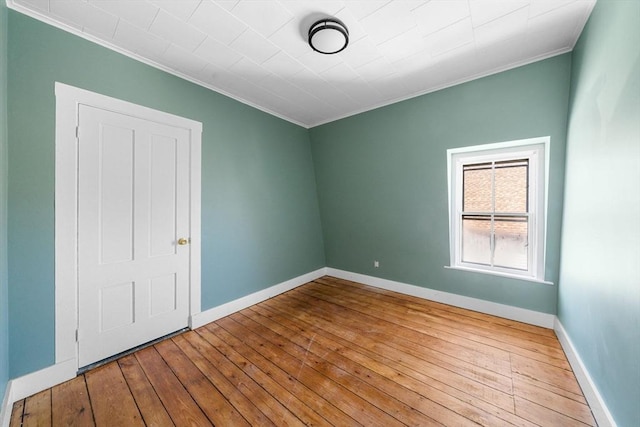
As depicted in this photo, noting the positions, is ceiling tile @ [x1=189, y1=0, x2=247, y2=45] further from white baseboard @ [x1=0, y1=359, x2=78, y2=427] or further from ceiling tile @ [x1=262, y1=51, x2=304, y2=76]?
white baseboard @ [x1=0, y1=359, x2=78, y2=427]

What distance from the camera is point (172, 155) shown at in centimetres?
240

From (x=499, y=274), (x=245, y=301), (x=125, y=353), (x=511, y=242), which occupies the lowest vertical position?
(x=125, y=353)

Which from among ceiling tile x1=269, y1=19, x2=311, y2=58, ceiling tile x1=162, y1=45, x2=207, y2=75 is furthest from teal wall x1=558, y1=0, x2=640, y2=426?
ceiling tile x1=162, y1=45, x2=207, y2=75

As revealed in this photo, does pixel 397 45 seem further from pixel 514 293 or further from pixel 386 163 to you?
pixel 514 293

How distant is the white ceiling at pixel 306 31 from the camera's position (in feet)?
5.40

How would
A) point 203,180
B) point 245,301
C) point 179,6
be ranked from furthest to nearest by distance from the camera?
point 245,301, point 203,180, point 179,6

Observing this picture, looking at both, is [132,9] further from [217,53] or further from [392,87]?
[392,87]

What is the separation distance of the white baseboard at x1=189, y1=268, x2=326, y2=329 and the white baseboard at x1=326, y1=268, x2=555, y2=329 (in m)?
0.84

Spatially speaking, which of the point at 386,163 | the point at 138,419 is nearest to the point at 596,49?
the point at 386,163

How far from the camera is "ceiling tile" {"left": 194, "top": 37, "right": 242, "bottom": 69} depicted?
201 cm

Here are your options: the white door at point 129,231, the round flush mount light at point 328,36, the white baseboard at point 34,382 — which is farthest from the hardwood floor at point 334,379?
the round flush mount light at point 328,36

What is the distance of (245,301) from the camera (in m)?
3.05

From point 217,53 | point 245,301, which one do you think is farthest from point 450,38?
point 245,301

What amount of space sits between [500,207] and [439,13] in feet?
7.12
